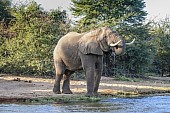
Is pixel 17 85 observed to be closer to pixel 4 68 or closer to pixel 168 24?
pixel 4 68

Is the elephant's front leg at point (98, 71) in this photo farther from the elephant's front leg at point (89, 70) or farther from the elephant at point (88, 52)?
the elephant's front leg at point (89, 70)

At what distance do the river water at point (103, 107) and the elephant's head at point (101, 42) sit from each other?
216 centimetres

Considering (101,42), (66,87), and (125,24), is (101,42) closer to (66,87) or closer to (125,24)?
(66,87)

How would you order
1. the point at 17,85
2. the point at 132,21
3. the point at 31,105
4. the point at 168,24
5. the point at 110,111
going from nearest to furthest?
the point at 110,111 → the point at 31,105 → the point at 17,85 → the point at 132,21 → the point at 168,24

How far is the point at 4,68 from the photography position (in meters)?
29.4

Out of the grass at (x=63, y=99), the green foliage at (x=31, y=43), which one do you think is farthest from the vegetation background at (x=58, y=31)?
the grass at (x=63, y=99)

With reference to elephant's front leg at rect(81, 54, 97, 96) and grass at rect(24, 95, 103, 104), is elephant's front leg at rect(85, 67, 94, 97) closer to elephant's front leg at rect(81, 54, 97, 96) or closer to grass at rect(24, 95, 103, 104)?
elephant's front leg at rect(81, 54, 97, 96)

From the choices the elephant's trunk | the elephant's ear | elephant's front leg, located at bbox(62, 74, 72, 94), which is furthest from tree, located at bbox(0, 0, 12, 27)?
the elephant's trunk

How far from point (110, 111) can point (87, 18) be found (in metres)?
22.9

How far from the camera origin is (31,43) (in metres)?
29.3

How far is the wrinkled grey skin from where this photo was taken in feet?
59.4

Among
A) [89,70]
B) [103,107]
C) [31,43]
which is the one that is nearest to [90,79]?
[89,70]

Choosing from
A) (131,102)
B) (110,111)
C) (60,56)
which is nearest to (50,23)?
(60,56)

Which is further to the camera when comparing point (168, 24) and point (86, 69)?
point (168, 24)
